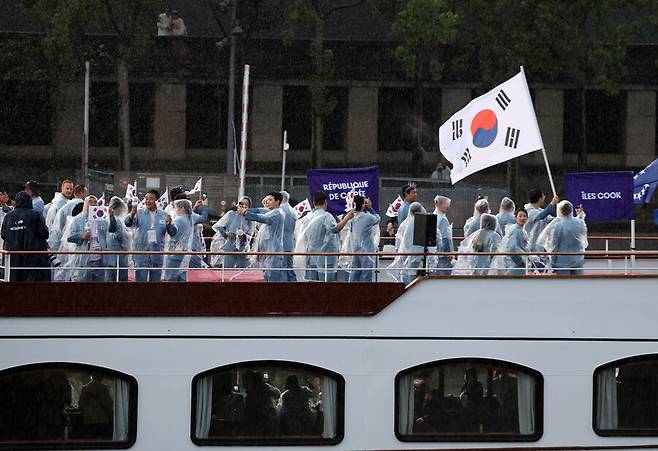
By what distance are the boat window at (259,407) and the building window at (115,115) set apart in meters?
35.6

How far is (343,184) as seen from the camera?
15.4 metres

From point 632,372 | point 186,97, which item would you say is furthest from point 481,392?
point 186,97

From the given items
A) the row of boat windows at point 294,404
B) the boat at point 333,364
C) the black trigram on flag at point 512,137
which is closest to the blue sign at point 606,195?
the black trigram on flag at point 512,137

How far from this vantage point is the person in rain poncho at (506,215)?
15.8m

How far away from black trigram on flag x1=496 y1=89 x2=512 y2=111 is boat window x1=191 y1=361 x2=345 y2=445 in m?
4.80

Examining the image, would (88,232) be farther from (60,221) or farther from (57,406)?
(57,406)

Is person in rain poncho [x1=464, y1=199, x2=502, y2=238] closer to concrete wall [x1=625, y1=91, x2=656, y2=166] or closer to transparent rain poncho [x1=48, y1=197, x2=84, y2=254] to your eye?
transparent rain poncho [x1=48, y1=197, x2=84, y2=254]

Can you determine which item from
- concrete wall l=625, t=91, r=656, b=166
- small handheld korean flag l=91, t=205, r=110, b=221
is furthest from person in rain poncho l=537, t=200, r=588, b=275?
concrete wall l=625, t=91, r=656, b=166

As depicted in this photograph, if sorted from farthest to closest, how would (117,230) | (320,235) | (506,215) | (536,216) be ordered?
(506,215), (536,216), (320,235), (117,230)

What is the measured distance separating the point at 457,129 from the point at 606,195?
1.97 metres

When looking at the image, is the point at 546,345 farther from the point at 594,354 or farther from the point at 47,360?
the point at 47,360

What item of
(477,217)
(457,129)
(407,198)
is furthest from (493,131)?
(407,198)

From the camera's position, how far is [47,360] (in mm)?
12086

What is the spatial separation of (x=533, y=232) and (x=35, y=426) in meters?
6.87
